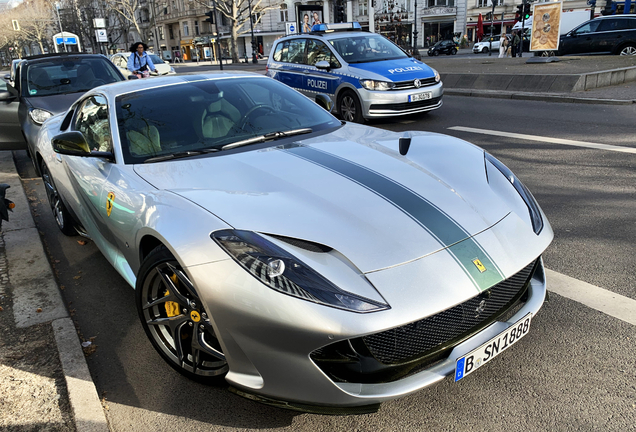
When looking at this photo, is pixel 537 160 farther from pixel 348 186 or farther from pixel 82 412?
pixel 82 412

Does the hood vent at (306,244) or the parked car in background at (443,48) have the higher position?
the hood vent at (306,244)

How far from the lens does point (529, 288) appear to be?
7.93 feet

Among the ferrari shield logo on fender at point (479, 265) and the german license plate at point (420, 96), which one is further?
the german license plate at point (420, 96)

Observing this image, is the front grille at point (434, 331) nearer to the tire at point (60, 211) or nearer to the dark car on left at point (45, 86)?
the tire at point (60, 211)

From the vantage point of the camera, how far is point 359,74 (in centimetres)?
920

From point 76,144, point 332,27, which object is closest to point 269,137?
point 76,144

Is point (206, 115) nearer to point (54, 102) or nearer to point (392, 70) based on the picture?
point (54, 102)

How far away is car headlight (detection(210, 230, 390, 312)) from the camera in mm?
1867

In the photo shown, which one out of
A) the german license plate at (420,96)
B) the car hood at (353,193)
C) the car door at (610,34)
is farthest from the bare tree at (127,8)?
the car hood at (353,193)

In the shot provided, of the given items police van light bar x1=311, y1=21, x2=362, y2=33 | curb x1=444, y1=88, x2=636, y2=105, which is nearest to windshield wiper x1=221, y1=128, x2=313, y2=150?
police van light bar x1=311, y1=21, x2=362, y2=33

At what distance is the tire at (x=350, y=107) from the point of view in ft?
30.5

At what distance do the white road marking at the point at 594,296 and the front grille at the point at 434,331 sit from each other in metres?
1.09

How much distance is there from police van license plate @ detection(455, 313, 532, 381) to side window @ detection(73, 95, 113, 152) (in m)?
2.38

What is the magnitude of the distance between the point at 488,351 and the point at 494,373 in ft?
1.35
